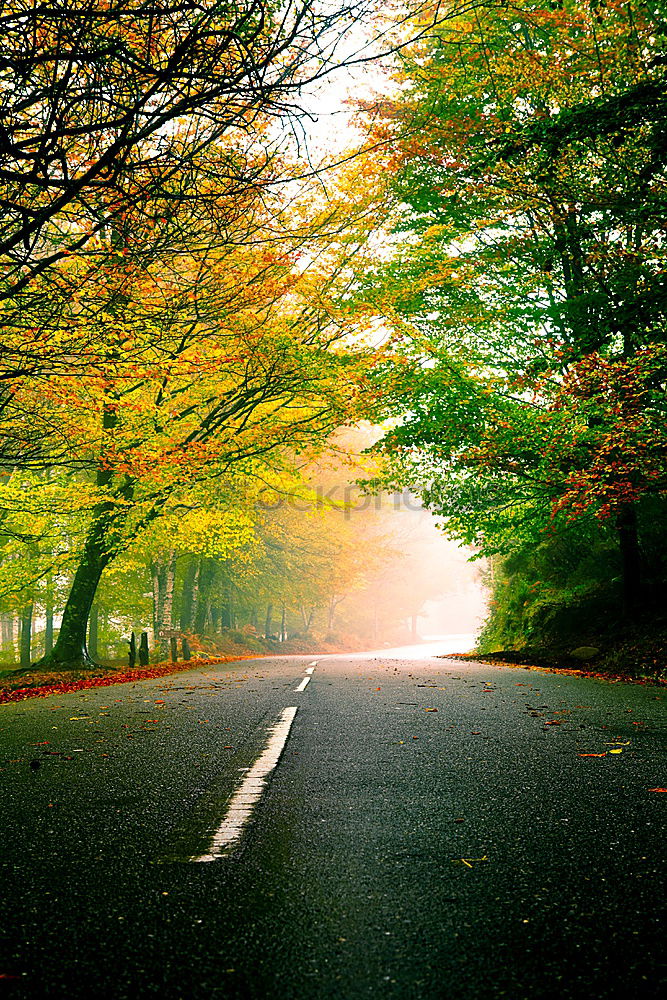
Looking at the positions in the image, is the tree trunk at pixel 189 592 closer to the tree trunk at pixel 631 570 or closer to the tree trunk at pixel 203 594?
the tree trunk at pixel 203 594

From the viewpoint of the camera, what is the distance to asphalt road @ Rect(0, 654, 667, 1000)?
1.70m

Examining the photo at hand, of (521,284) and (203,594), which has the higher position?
(521,284)

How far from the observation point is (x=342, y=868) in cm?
240

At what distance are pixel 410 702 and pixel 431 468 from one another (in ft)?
25.5

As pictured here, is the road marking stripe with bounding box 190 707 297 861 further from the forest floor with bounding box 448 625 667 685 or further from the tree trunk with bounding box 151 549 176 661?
the tree trunk with bounding box 151 549 176 661

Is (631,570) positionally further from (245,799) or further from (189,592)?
(189,592)

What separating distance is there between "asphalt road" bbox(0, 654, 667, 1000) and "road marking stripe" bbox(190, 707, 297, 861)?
4 centimetres

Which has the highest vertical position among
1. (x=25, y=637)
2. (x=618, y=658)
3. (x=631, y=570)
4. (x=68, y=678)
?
(x=631, y=570)

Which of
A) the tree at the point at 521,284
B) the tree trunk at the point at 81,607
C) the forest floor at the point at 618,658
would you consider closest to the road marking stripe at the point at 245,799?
the tree at the point at 521,284

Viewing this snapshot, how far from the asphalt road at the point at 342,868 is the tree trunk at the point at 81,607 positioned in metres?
10.8

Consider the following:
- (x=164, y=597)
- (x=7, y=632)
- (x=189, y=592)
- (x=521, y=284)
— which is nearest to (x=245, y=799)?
(x=521, y=284)

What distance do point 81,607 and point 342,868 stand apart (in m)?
14.7

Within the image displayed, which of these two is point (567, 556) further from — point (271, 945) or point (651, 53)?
point (271, 945)

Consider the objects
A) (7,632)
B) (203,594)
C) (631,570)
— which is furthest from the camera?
(7,632)
